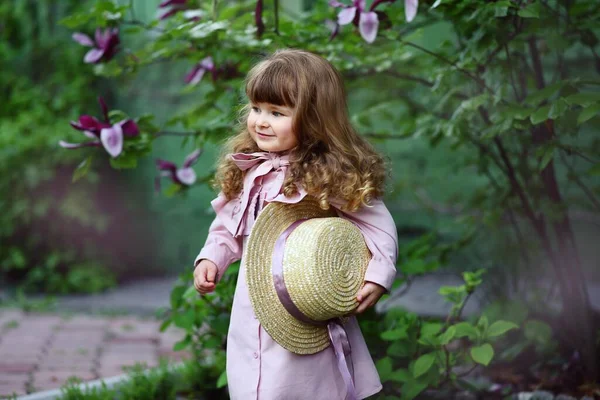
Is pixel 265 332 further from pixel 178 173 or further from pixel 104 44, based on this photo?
pixel 104 44

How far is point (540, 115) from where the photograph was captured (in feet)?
8.52

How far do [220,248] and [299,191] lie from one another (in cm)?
35

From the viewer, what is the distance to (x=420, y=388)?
2.82 meters

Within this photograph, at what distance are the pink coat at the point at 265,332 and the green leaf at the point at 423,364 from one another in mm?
391

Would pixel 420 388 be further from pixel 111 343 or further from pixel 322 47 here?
pixel 111 343

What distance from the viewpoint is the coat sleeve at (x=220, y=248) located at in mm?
2443

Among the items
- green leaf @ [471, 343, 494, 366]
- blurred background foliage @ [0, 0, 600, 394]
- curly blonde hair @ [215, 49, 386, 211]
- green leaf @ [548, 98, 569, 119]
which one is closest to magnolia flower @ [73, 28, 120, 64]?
blurred background foliage @ [0, 0, 600, 394]

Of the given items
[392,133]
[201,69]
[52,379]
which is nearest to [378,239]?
[201,69]

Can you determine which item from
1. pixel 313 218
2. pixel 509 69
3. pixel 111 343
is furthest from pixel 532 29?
pixel 111 343

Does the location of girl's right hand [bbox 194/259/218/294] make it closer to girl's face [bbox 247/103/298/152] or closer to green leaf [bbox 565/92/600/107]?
girl's face [bbox 247/103/298/152]

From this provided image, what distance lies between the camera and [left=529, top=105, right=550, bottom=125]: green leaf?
101 inches

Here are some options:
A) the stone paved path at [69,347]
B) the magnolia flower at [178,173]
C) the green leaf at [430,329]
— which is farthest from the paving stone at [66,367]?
the green leaf at [430,329]

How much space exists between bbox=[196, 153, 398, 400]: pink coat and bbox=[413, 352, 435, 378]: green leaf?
39cm

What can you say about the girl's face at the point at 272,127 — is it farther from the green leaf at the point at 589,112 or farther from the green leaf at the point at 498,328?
the green leaf at the point at 498,328
